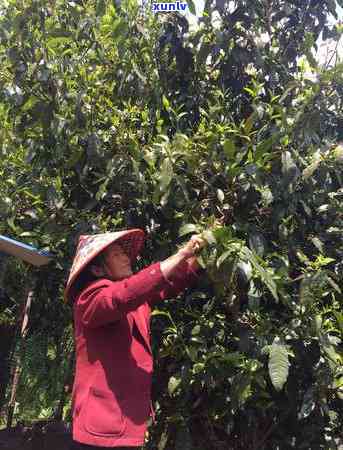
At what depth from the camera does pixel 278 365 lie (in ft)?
7.19

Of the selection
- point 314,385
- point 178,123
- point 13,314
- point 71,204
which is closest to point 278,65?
point 178,123

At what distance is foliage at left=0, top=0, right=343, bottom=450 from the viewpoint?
2383mm

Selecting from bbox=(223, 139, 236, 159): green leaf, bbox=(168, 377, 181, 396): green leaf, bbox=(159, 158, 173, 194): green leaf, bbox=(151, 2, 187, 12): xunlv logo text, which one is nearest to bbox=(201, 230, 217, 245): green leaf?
bbox=(159, 158, 173, 194): green leaf

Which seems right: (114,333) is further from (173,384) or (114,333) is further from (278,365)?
(278,365)

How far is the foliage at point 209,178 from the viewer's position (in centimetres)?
238

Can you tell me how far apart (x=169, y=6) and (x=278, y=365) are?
5.87ft

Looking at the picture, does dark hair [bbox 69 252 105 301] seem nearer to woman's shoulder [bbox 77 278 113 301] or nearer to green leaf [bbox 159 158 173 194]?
woman's shoulder [bbox 77 278 113 301]

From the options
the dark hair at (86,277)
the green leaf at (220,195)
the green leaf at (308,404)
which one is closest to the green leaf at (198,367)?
the green leaf at (308,404)

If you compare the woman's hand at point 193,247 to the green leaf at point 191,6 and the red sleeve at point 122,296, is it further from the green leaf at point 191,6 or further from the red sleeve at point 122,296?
the green leaf at point 191,6

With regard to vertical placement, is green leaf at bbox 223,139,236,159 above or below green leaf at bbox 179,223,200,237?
above

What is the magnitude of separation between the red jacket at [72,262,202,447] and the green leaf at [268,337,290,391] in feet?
1.45

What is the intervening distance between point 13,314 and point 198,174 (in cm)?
194

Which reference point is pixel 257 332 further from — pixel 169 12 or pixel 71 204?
pixel 169 12

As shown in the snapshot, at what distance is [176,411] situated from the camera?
8.74ft
